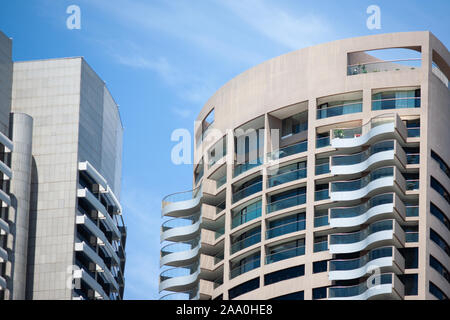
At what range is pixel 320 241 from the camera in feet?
352

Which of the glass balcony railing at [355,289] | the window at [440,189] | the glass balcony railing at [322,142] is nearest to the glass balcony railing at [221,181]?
the glass balcony railing at [322,142]

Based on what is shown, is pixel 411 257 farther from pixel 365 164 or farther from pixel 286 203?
pixel 286 203

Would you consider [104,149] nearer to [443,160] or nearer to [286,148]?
[286,148]

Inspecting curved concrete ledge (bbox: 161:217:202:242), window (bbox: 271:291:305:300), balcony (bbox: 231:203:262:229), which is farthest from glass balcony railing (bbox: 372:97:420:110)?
curved concrete ledge (bbox: 161:217:202:242)

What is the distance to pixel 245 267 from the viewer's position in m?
112

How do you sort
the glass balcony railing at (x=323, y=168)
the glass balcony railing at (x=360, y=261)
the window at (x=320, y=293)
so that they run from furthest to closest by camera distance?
the glass balcony railing at (x=323, y=168) < the window at (x=320, y=293) < the glass balcony railing at (x=360, y=261)

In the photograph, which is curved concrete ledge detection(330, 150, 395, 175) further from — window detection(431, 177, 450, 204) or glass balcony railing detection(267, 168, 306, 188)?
window detection(431, 177, 450, 204)

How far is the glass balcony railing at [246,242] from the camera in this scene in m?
112

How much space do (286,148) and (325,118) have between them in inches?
191

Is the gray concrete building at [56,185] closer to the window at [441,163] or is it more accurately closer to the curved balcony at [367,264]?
the curved balcony at [367,264]

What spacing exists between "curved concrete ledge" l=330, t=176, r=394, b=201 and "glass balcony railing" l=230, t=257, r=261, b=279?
9.95 metres

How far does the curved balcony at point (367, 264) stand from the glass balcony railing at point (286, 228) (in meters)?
6.19

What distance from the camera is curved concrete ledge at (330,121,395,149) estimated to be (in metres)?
106
